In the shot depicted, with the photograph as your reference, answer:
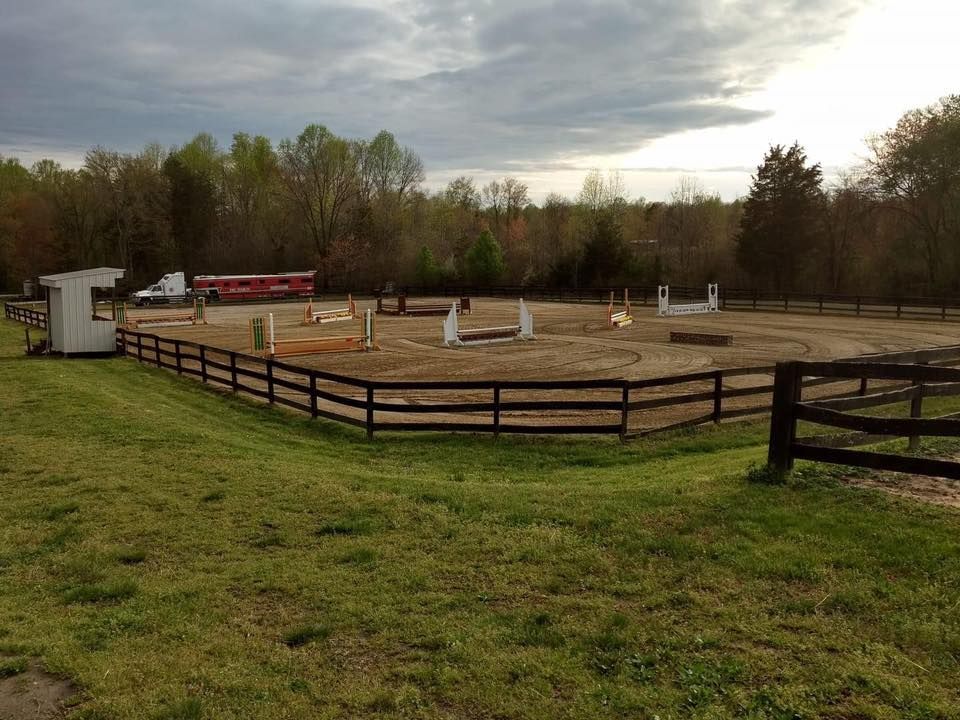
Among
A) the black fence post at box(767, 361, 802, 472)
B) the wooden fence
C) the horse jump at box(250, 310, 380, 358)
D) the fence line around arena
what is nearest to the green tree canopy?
the horse jump at box(250, 310, 380, 358)

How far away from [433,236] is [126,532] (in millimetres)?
66305

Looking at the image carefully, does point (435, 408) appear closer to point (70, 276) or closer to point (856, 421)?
point (856, 421)

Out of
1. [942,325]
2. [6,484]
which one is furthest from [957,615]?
[942,325]

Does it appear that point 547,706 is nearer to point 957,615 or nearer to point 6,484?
point 957,615

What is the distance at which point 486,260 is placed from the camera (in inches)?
2350

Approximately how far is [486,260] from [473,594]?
56165 mm

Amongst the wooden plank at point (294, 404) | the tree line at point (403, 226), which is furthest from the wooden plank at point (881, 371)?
the tree line at point (403, 226)

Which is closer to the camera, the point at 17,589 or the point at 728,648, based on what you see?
the point at 728,648

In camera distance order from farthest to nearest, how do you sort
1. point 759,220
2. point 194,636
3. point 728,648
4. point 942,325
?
point 759,220 → point 942,325 → point 194,636 → point 728,648

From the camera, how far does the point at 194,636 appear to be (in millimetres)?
4125

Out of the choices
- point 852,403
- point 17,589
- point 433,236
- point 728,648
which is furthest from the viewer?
point 433,236

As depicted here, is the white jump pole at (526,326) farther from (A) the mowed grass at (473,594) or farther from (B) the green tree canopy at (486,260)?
(B) the green tree canopy at (486,260)

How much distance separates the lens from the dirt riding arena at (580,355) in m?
13.1

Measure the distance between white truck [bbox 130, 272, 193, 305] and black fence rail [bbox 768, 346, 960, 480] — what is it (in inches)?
2115
